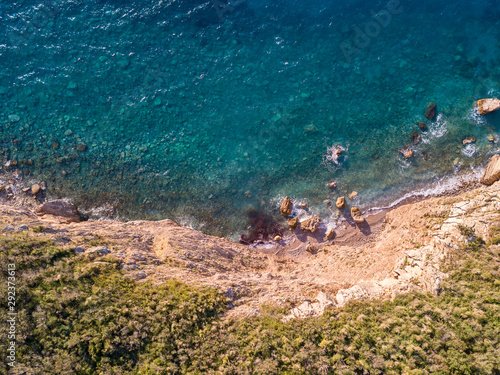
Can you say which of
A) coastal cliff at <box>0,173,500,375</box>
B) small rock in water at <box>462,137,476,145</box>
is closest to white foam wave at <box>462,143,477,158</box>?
small rock in water at <box>462,137,476,145</box>

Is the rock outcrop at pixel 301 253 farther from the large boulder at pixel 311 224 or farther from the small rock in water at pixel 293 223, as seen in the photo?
the small rock in water at pixel 293 223

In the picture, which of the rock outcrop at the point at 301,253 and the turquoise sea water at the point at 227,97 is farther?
the turquoise sea water at the point at 227,97

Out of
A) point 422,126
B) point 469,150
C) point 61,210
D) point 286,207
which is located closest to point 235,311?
point 286,207

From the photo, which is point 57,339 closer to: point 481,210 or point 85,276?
point 85,276

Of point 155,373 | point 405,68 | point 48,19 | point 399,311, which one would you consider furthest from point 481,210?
point 48,19

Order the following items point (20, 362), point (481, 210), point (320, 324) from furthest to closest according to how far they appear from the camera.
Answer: point (481, 210) < point (320, 324) < point (20, 362)

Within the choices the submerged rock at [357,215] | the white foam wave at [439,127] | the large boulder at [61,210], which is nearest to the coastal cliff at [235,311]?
the large boulder at [61,210]
